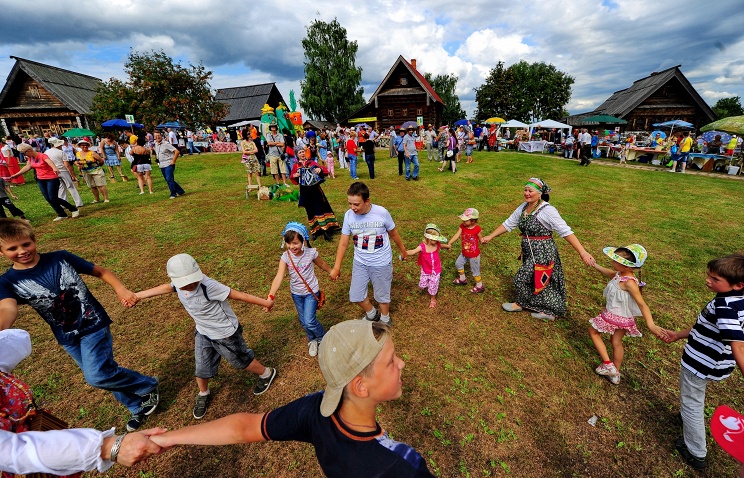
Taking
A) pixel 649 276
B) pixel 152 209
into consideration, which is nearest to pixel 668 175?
pixel 649 276

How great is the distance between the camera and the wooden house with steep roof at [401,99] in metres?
32.7

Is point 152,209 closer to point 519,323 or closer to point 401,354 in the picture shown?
point 401,354

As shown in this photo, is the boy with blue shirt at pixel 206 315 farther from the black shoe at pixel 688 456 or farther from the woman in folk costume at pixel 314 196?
the woman in folk costume at pixel 314 196

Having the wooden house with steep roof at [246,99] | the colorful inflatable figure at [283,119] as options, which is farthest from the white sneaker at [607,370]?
the wooden house with steep roof at [246,99]

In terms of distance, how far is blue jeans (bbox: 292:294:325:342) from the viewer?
3.73 m

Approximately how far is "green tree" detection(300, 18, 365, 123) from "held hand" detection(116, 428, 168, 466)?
44491 millimetres

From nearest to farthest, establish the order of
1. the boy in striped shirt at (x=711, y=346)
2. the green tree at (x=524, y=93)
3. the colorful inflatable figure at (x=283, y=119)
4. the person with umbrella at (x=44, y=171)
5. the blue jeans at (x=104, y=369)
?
the boy in striped shirt at (x=711, y=346), the blue jeans at (x=104, y=369), the person with umbrella at (x=44, y=171), the colorful inflatable figure at (x=283, y=119), the green tree at (x=524, y=93)

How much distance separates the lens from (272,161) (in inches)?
434

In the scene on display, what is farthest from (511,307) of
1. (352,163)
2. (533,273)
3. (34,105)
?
(34,105)

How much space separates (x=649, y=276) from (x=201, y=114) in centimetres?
2903

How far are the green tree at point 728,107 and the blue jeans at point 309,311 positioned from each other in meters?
87.2

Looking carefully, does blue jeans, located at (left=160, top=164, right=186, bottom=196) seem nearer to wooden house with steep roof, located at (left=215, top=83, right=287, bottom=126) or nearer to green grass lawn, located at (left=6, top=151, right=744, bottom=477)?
green grass lawn, located at (left=6, top=151, right=744, bottom=477)

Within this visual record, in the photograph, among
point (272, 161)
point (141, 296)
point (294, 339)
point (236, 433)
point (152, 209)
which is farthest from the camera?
point (272, 161)

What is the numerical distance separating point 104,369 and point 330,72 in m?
47.1
